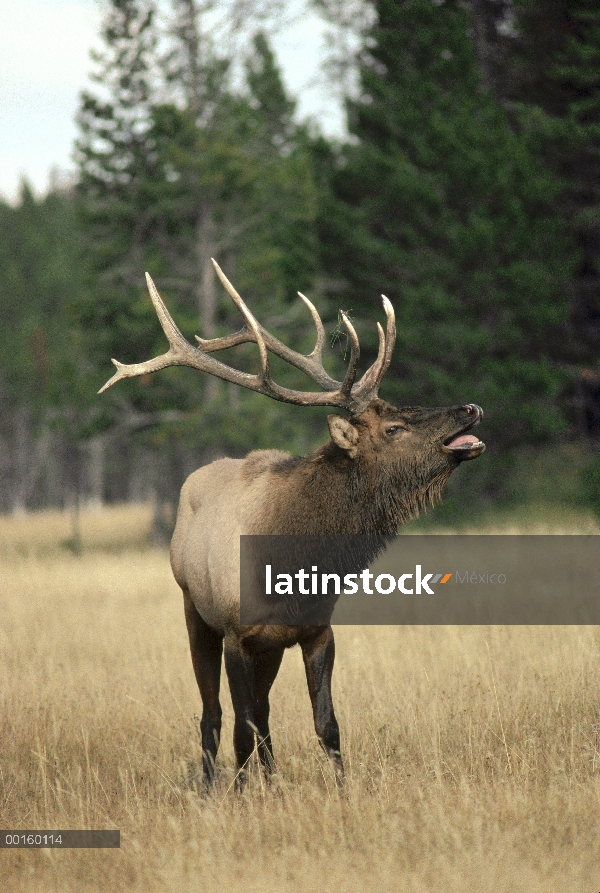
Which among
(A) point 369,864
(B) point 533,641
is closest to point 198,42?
(B) point 533,641

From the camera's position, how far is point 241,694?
16.0 ft

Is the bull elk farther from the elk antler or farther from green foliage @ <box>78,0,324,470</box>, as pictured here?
green foliage @ <box>78,0,324,470</box>

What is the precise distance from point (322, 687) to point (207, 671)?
94 centimetres

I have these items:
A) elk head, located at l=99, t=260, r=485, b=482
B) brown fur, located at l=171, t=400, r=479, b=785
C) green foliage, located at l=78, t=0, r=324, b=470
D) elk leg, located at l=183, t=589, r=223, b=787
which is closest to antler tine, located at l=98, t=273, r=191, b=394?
elk head, located at l=99, t=260, r=485, b=482

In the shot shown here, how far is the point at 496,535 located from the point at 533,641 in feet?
22.0

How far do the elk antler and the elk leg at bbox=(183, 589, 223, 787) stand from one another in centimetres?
127

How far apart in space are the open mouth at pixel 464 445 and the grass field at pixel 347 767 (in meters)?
1.41

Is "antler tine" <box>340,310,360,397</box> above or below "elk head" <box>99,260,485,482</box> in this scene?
above

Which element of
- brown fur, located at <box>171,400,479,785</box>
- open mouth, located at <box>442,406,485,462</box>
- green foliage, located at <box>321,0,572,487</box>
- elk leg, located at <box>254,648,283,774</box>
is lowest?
elk leg, located at <box>254,648,283,774</box>

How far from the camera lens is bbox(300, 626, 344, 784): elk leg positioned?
4.85 m

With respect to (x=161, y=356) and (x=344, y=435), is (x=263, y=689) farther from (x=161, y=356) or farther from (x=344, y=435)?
(x=161, y=356)

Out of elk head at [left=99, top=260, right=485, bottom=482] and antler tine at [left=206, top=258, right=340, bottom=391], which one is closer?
elk head at [left=99, top=260, right=485, bottom=482]

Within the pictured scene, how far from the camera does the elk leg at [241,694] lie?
489 cm

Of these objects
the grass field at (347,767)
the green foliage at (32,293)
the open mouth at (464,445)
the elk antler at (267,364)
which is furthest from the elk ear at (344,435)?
the green foliage at (32,293)
